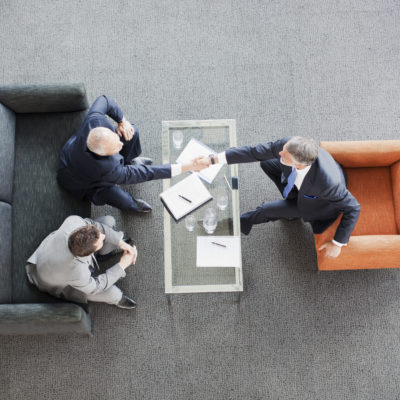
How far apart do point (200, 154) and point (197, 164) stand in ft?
0.47

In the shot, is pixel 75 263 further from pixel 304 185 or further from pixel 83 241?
pixel 304 185

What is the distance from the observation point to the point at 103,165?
2.32m

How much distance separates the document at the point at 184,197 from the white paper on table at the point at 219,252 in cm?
23

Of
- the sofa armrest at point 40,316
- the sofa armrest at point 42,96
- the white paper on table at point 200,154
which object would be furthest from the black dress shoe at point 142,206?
the sofa armrest at point 40,316

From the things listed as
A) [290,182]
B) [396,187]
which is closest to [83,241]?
[290,182]

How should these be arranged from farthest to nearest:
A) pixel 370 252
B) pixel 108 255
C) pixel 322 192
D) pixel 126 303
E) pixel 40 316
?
pixel 108 255 → pixel 126 303 → pixel 370 252 → pixel 322 192 → pixel 40 316

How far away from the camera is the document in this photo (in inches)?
98.3

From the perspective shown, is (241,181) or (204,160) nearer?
(204,160)

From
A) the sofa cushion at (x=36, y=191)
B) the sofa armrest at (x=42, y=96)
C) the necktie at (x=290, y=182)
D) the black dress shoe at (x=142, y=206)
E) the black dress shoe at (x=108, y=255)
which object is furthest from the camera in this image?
the black dress shoe at (x=142, y=206)

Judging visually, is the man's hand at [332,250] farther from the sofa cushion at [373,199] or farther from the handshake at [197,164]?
the handshake at [197,164]

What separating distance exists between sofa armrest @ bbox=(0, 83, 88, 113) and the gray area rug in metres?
0.61

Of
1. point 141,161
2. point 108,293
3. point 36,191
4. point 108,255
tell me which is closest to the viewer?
point 108,293

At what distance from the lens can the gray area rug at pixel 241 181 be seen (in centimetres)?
268

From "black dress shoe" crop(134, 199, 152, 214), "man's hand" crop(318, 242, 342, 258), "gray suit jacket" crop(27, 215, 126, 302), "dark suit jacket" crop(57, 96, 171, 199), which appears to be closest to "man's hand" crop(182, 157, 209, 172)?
"dark suit jacket" crop(57, 96, 171, 199)
